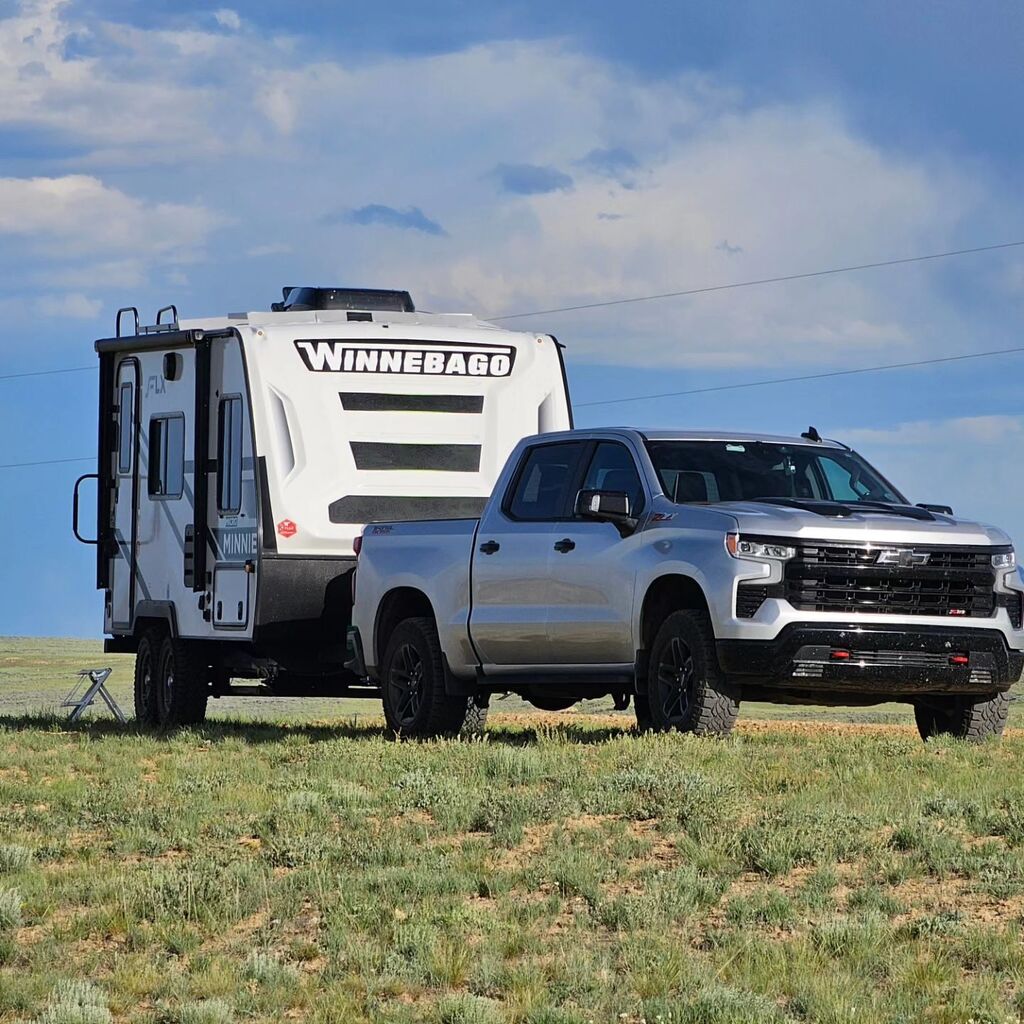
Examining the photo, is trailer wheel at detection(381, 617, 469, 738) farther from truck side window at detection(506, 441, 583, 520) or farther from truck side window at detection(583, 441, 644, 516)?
A: truck side window at detection(583, 441, 644, 516)

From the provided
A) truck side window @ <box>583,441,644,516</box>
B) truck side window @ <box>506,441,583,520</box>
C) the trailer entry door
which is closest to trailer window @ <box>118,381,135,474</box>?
the trailer entry door

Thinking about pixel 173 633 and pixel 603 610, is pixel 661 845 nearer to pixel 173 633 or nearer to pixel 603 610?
pixel 603 610

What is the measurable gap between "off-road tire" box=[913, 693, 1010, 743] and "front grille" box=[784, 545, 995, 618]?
93 cm

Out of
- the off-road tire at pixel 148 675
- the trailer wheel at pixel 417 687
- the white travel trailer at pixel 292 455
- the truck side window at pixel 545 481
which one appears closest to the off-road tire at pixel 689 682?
the truck side window at pixel 545 481

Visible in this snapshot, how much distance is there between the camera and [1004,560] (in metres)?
13.1

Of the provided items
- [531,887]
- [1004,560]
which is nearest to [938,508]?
[1004,560]

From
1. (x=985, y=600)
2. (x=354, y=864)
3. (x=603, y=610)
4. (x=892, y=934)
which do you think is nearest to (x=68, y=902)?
(x=354, y=864)

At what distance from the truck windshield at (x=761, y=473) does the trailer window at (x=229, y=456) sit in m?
4.34

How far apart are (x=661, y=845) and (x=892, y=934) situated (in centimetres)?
188

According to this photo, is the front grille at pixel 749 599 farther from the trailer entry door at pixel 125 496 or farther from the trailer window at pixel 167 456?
the trailer entry door at pixel 125 496

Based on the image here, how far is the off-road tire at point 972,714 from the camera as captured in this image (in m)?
13.6

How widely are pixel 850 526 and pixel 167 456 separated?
25.5ft

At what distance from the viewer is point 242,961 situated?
26.8ft

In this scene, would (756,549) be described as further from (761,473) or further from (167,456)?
(167,456)
